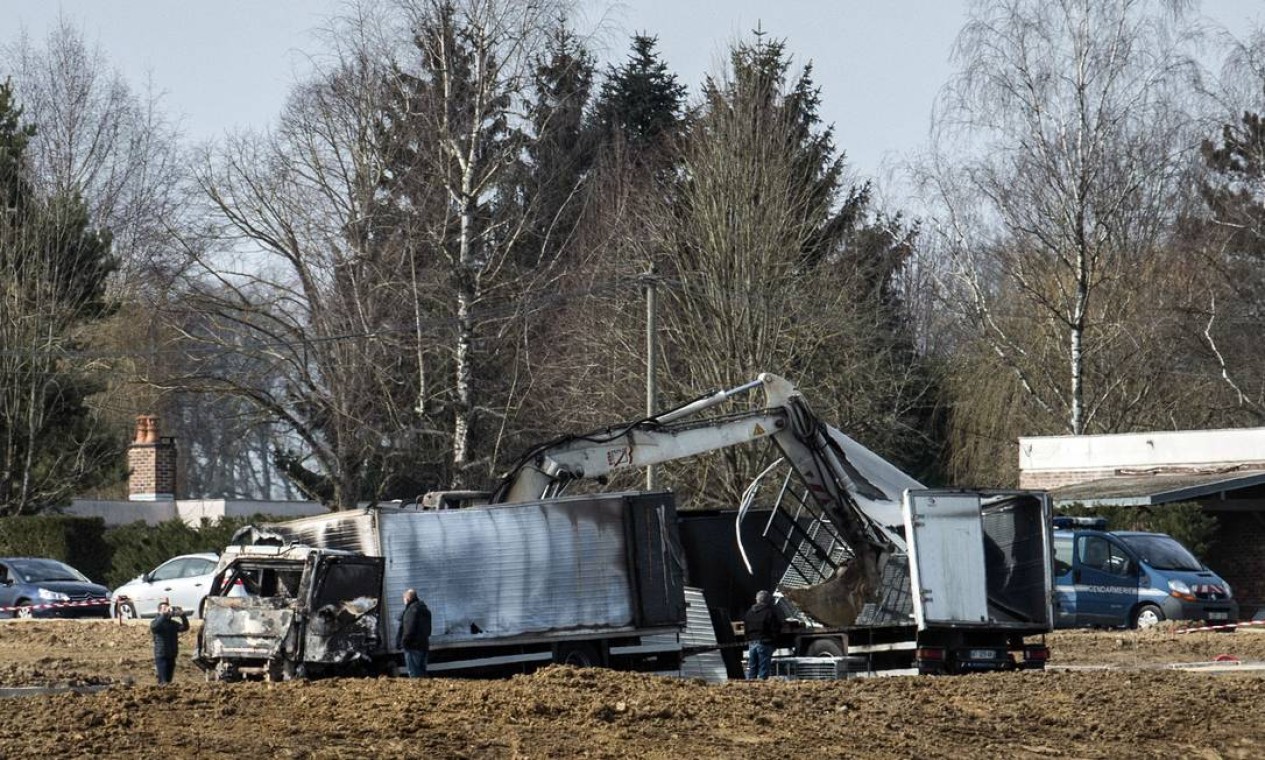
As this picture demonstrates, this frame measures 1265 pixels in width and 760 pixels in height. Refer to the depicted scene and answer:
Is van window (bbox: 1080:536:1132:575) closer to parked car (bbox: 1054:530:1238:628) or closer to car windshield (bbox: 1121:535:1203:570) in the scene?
parked car (bbox: 1054:530:1238:628)

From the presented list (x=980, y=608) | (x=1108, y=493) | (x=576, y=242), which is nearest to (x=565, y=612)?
(x=980, y=608)

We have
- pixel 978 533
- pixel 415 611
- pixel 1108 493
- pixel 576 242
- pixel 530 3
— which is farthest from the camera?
pixel 576 242

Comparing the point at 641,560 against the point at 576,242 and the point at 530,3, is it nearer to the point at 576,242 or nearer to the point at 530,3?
the point at 530,3

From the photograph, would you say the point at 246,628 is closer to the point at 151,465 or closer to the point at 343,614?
the point at 343,614

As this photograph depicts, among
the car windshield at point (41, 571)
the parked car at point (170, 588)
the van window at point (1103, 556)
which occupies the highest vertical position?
the car windshield at point (41, 571)

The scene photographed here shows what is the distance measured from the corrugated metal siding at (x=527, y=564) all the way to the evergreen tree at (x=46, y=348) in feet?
93.4

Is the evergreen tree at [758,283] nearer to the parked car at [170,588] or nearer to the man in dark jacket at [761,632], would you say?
the parked car at [170,588]

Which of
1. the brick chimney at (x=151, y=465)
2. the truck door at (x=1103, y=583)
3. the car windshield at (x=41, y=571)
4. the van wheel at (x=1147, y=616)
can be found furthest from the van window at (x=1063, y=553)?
the brick chimney at (x=151, y=465)

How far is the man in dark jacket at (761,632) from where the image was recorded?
22.5 meters

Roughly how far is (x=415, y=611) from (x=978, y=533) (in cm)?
650

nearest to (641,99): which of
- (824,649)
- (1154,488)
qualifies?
(1154,488)

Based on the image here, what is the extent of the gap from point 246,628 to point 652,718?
6.52m

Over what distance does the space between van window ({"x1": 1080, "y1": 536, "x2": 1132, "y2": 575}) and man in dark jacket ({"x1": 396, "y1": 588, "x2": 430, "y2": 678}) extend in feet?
49.5

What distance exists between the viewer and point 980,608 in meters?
21.6
